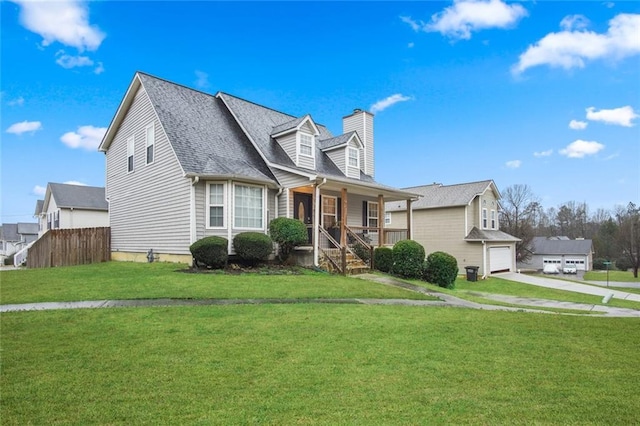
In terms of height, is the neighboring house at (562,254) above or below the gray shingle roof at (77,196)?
below

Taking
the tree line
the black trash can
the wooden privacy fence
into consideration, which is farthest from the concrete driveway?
the wooden privacy fence

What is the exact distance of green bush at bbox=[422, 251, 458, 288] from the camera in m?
16.0

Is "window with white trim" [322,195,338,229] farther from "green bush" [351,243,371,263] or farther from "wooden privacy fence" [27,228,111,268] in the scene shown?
"wooden privacy fence" [27,228,111,268]

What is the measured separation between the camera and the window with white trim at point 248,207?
50.0 ft

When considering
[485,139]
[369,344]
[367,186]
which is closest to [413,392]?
[369,344]

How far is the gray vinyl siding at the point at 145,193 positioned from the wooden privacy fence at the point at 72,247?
1.86 ft

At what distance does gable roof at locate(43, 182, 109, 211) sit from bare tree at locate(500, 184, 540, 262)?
133ft

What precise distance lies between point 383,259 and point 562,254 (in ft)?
172

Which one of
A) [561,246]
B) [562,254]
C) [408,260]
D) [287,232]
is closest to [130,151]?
[287,232]

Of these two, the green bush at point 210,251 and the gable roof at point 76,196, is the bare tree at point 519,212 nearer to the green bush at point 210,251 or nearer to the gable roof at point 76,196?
the green bush at point 210,251

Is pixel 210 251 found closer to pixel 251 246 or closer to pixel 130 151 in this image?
pixel 251 246

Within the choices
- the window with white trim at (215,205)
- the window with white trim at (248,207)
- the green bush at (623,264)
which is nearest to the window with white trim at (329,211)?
the window with white trim at (248,207)

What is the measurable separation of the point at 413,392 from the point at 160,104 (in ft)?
53.4

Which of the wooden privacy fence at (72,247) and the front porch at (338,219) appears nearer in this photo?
the front porch at (338,219)
